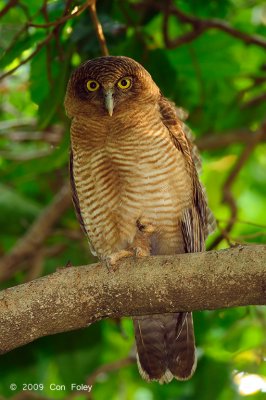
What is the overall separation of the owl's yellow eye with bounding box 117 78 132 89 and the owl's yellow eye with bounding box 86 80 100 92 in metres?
0.11

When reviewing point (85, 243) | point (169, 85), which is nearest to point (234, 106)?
point (169, 85)

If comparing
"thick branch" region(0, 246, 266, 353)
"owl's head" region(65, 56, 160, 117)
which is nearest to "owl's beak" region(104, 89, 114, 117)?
"owl's head" region(65, 56, 160, 117)

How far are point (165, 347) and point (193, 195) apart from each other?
78cm

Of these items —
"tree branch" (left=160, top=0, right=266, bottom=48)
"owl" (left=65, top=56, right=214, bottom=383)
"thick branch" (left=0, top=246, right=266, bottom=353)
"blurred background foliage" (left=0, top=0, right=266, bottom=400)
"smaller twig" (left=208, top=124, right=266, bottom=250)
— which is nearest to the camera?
"thick branch" (left=0, top=246, right=266, bottom=353)

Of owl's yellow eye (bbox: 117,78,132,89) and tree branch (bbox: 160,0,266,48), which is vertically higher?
owl's yellow eye (bbox: 117,78,132,89)

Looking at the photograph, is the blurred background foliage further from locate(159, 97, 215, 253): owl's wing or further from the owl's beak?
the owl's beak

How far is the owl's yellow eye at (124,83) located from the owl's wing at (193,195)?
207 millimetres

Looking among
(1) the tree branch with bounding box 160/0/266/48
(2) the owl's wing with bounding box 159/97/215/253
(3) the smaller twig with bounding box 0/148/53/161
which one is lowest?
(3) the smaller twig with bounding box 0/148/53/161

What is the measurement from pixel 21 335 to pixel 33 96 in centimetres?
195

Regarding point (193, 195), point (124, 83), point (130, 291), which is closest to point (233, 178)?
point (193, 195)

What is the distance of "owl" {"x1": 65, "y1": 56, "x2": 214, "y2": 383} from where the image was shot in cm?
371

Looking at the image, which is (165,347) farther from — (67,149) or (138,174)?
(67,149)

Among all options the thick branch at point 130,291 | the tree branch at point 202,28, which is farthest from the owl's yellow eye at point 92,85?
the thick branch at point 130,291

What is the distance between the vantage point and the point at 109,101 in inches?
148
